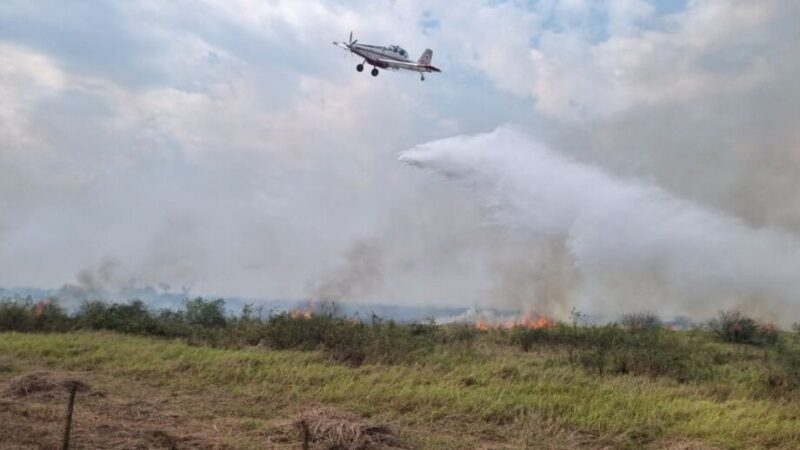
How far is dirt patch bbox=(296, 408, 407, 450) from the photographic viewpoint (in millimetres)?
9938

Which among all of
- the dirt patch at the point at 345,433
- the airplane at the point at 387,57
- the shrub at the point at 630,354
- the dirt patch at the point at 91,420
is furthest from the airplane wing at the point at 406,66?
the dirt patch at the point at 345,433

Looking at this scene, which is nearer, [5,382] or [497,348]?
[5,382]

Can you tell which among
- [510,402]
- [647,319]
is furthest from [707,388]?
[647,319]

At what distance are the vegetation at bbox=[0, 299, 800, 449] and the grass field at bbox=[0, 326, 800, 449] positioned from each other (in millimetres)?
49

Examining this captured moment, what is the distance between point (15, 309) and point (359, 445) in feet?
80.3

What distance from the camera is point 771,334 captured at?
29703mm

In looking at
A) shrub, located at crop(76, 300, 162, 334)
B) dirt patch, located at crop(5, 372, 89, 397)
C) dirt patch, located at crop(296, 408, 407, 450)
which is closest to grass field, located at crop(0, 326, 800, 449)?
dirt patch, located at crop(5, 372, 89, 397)

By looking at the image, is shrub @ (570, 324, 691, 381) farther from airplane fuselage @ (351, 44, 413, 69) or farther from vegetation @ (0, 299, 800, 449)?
airplane fuselage @ (351, 44, 413, 69)

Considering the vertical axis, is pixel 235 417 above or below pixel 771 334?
below

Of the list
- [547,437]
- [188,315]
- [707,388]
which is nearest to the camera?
[547,437]

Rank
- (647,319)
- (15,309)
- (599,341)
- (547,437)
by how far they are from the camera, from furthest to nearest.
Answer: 1. (647,319)
2. (15,309)
3. (599,341)
4. (547,437)

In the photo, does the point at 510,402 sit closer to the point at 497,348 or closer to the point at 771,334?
the point at 497,348

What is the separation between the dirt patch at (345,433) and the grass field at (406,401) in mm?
399

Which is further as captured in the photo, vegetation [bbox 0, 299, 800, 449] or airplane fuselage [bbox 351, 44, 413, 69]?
airplane fuselage [bbox 351, 44, 413, 69]
